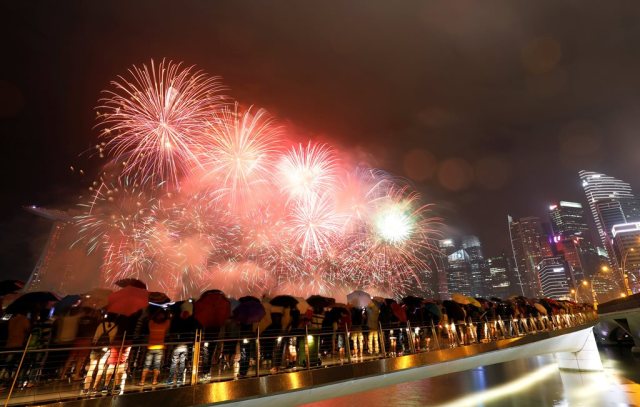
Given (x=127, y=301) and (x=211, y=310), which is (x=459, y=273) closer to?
(x=211, y=310)

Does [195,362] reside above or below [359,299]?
below

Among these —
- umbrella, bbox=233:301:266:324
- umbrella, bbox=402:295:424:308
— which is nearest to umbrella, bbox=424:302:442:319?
umbrella, bbox=402:295:424:308

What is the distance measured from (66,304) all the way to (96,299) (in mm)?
982

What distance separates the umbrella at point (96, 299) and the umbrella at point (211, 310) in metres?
2.35

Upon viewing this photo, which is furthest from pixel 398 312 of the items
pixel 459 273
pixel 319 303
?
pixel 459 273

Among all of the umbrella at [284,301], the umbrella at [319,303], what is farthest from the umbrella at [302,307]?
the umbrella at [319,303]

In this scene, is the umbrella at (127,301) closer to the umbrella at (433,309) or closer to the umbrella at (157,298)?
the umbrella at (157,298)

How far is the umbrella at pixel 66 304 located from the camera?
927cm

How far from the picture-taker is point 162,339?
8.27 meters

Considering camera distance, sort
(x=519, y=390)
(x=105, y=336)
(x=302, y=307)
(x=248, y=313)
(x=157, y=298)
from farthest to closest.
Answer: (x=519, y=390), (x=302, y=307), (x=157, y=298), (x=248, y=313), (x=105, y=336)

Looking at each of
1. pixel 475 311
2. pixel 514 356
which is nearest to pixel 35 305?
pixel 475 311

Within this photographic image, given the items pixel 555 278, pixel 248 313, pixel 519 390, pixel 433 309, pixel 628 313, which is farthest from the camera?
pixel 555 278

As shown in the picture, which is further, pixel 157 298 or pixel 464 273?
pixel 464 273

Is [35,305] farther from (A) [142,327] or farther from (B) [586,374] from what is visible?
(B) [586,374]
